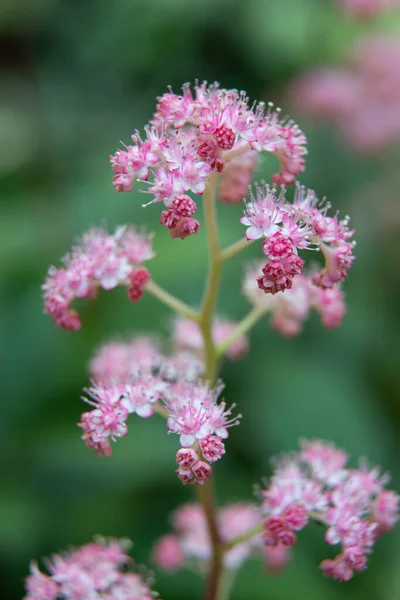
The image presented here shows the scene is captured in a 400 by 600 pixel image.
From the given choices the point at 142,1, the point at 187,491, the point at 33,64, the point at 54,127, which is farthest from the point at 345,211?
the point at 33,64

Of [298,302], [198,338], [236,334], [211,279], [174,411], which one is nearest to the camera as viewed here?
[174,411]

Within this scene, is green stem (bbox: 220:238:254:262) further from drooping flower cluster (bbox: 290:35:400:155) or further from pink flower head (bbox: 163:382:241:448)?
drooping flower cluster (bbox: 290:35:400:155)

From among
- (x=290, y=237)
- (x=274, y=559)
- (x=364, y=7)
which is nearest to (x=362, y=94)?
(x=364, y=7)

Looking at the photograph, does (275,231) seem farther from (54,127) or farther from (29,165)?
(54,127)

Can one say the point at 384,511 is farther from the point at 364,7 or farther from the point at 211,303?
the point at 364,7

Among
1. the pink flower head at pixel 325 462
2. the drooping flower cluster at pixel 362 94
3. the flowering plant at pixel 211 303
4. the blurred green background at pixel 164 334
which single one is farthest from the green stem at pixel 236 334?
the drooping flower cluster at pixel 362 94

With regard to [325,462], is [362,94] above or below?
above

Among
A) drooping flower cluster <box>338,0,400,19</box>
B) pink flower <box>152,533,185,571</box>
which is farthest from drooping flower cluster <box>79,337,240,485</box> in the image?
drooping flower cluster <box>338,0,400,19</box>
